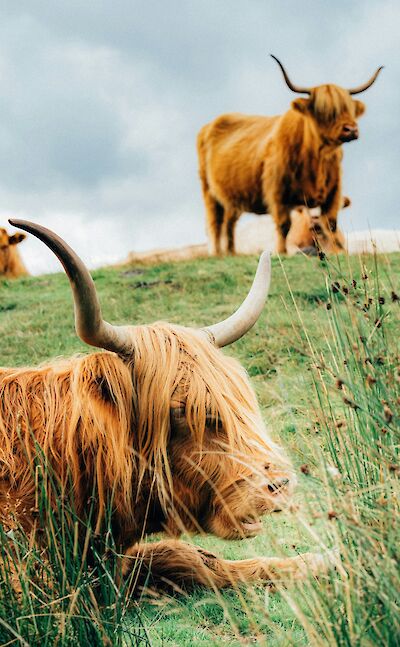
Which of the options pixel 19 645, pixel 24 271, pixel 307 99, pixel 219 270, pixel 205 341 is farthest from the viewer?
pixel 24 271

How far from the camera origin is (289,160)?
38.6 feet

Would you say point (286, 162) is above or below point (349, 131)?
below

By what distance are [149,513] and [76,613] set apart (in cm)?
71

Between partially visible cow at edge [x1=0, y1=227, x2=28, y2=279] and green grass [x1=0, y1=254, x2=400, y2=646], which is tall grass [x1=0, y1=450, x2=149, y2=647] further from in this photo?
partially visible cow at edge [x1=0, y1=227, x2=28, y2=279]

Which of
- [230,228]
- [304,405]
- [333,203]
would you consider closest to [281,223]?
[333,203]

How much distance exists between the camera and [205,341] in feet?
9.54

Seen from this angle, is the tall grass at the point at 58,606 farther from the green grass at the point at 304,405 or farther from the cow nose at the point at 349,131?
the cow nose at the point at 349,131

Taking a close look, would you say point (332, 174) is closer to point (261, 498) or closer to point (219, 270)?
point (219, 270)

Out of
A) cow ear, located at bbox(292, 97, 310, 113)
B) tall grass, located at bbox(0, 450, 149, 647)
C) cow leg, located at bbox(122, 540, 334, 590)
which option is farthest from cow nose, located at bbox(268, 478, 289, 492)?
cow ear, located at bbox(292, 97, 310, 113)

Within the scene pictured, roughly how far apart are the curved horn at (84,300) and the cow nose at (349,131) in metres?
9.08

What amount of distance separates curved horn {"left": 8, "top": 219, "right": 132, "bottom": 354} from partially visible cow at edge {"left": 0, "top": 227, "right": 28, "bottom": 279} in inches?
454

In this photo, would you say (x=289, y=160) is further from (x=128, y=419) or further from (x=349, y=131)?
(x=128, y=419)

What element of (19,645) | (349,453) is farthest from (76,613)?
(349,453)

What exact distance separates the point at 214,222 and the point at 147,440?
1183 centimetres
